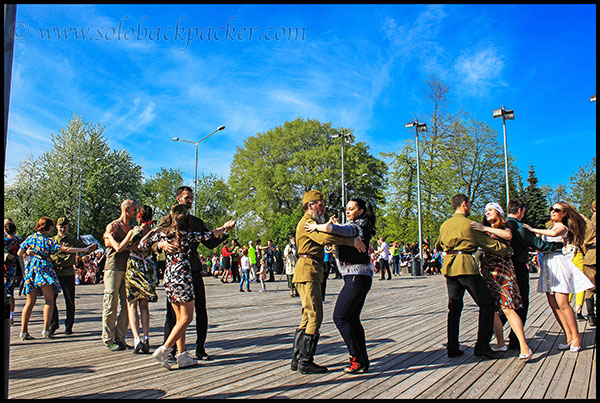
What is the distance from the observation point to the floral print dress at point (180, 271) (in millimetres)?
5070

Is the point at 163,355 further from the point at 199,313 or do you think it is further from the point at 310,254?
the point at 310,254

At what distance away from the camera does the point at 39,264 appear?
287 inches

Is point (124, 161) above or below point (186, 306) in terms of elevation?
above

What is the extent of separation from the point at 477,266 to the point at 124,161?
154 feet

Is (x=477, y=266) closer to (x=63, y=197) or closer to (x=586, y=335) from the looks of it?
(x=586, y=335)

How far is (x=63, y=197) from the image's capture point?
139ft

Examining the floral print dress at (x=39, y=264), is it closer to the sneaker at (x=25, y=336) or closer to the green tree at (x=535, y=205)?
the sneaker at (x=25, y=336)

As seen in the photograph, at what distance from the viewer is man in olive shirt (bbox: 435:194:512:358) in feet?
17.6

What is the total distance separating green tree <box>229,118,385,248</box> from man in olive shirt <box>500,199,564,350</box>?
36396 millimetres

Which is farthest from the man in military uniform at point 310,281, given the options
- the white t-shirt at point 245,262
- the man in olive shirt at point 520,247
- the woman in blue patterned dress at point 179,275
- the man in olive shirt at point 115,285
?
the white t-shirt at point 245,262

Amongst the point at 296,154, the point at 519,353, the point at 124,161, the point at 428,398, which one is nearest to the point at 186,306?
the point at 428,398

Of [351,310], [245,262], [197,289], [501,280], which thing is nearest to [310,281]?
[351,310]

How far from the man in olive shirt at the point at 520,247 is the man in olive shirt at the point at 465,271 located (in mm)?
456

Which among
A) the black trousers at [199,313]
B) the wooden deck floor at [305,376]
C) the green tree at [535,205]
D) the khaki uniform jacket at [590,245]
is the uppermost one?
the green tree at [535,205]
